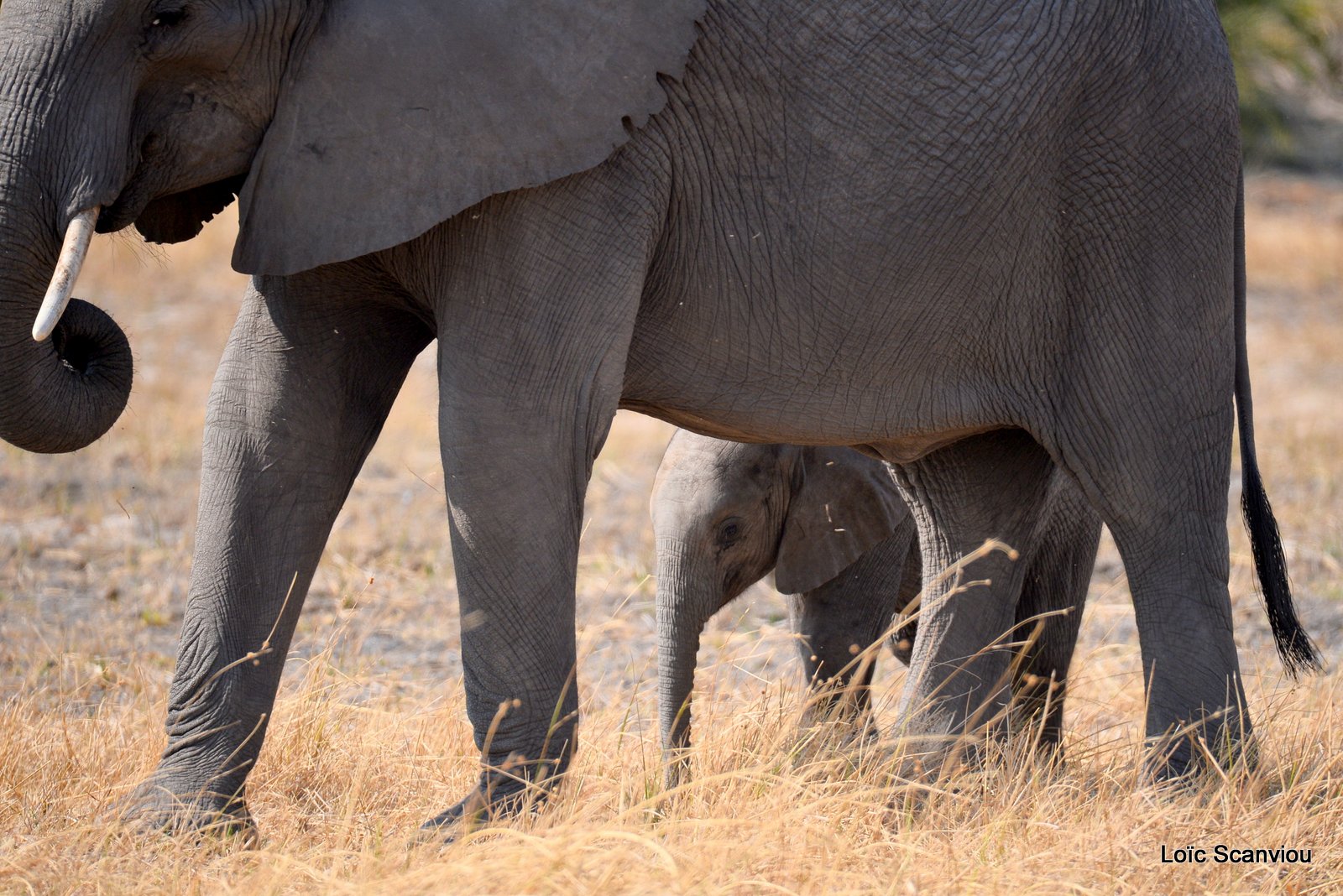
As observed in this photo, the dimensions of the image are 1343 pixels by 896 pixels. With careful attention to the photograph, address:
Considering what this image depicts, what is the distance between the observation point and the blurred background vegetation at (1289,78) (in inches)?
813

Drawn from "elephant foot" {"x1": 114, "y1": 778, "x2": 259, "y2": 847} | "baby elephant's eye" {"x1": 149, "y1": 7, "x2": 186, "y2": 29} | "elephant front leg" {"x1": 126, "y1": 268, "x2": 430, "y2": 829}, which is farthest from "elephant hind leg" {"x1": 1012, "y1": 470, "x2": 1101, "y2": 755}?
"baby elephant's eye" {"x1": 149, "y1": 7, "x2": 186, "y2": 29}

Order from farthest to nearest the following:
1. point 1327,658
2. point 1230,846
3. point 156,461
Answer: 1. point 156,461
2. point 1327,658
3. point 1230,846

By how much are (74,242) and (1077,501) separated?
3.49 meters

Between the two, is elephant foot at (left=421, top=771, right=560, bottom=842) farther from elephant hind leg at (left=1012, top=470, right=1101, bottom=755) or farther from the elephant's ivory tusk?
elephant hind leg at (left=1012, top=470, right=1101, bottom=755)

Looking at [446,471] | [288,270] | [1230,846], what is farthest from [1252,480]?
[288,270]

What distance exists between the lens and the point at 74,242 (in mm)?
3182

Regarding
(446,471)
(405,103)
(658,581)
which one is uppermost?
(405,103)

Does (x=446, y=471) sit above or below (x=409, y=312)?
below

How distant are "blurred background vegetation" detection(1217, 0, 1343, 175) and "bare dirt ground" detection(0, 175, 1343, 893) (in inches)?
474

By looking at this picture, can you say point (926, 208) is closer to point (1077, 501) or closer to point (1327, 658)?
point (1077, 501)

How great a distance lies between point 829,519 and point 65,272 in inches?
128

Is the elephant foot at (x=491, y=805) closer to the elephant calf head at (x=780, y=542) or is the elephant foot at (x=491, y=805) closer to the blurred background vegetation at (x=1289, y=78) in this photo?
the elephant calf head at (x=780, y=542)

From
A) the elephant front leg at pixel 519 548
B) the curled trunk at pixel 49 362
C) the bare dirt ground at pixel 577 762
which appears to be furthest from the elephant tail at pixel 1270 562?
the curled trunk at pixel 49 362

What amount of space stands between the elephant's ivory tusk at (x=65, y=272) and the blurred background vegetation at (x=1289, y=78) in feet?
51.1
